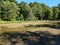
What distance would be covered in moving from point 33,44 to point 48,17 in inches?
3514

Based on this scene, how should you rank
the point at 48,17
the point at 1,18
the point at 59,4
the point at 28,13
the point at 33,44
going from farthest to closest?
the point at 59,4 → the point at 48,17 → the point at 28,13 → the point at 1,18 → the point at 33,44

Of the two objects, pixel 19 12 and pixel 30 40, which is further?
pixel 19 12

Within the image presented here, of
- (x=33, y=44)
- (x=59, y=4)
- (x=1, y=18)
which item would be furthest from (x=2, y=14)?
(x=59, y=4)

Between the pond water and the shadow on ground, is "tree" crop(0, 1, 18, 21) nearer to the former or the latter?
the pond water

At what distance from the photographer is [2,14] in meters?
62.4

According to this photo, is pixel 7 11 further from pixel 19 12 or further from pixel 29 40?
pixel 29 40

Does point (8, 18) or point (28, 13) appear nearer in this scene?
point (8, 18)

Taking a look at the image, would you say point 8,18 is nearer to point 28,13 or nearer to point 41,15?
point 28,13

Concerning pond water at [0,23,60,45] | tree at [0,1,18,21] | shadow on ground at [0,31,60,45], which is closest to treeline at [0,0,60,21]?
tree at [0,1,18,21]

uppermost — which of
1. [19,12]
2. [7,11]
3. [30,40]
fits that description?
[7,11]

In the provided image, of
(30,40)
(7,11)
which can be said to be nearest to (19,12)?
(7,11)

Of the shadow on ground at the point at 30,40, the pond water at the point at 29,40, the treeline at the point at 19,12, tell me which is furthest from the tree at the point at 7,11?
the shadow on ground at the point at 30,40

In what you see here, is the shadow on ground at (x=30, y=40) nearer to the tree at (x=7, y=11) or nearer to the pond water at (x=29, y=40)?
the pond water at (x=29, y=40)

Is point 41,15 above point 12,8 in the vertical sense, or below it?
below
